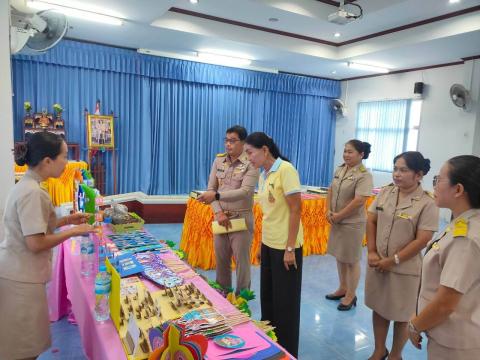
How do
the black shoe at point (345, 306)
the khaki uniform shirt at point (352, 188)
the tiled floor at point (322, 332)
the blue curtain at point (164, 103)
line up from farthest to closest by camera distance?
the blue curtain at point (164, 103)
the black shoe at point (345, 306)
the khaki uniform shirt at point (352, 188)
the tiled floor at point (322, 332)

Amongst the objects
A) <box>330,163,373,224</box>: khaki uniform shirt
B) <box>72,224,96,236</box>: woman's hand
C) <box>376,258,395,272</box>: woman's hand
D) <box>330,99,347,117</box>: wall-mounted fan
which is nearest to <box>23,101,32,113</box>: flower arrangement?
<box>72,224,96,236</box>: woman's hand

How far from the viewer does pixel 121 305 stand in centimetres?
146

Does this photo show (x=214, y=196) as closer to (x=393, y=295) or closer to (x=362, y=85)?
(x=393, y=295)

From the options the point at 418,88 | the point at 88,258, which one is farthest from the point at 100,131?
the point at 418,88

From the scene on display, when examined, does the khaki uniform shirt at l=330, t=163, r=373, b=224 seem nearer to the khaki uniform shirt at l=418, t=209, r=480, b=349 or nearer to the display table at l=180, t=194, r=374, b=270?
the display table at l=180, t=194, r=374, b=270

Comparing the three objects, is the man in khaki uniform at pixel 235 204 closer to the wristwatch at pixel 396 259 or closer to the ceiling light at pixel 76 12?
the wristwatch at pixel 396 259

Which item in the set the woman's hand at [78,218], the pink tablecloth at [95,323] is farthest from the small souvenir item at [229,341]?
the woman's hand at [78,218]

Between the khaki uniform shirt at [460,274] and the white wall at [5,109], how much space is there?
2.74 meters

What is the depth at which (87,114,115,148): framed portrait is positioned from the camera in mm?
5336

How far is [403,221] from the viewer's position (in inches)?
74.6

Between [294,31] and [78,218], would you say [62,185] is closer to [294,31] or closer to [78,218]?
[78,218]

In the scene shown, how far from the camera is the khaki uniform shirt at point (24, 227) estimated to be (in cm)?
147

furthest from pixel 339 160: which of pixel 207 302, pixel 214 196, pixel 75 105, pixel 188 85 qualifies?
pixel 207 302

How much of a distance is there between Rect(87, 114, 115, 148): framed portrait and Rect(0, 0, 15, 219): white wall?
2.86 metres
